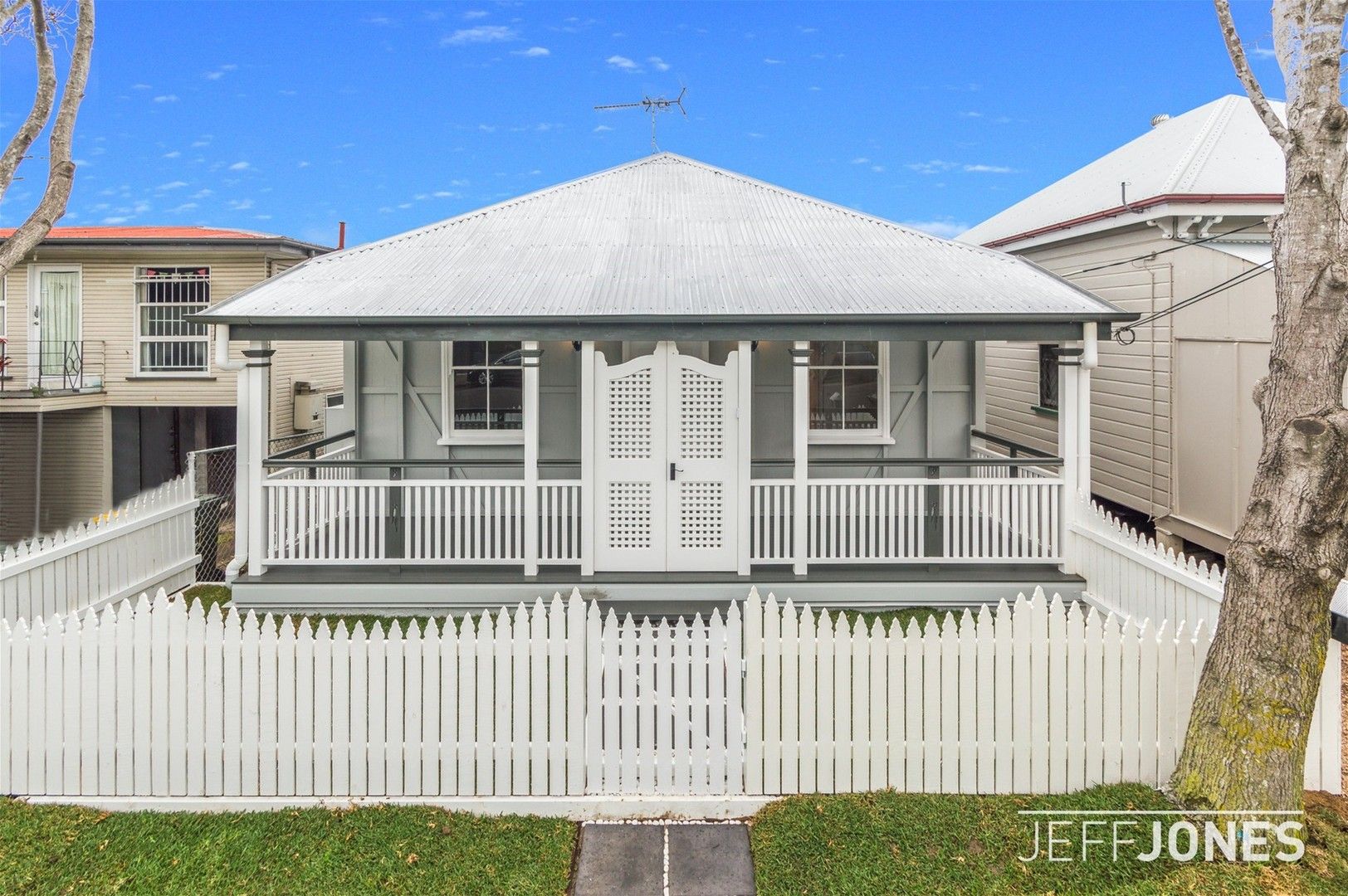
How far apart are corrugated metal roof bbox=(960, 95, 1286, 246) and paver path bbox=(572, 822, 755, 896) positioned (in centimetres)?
991

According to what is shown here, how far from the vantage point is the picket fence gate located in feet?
16.4

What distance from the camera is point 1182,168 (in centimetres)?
1152

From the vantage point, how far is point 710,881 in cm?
433

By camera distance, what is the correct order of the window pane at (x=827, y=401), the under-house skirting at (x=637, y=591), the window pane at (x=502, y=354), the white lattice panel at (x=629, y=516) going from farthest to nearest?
the window pane at (x=827, y=401) < the window pane at (x=502, y=354) < the white lattice panel at (x=629, y=516) < the under-house skirting at (x=637, y=591)

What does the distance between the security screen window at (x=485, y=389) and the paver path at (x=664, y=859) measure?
6.74m

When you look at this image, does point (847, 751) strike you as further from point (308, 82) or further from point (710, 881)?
point (308, 82)

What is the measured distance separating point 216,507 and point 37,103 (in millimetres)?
5644

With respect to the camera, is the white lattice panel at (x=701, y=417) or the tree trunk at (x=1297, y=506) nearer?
the tree trunk at (x=1297, y=506)

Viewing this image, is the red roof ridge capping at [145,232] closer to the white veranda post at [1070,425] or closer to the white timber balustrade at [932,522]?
the white timber balustrade at [932,522]

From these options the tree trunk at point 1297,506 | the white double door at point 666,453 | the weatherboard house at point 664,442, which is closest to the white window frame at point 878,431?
the weatherboard house at point 664,442

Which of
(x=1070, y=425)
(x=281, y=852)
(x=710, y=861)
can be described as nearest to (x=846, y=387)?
(x=1070, y=425)

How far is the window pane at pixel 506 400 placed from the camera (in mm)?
10820

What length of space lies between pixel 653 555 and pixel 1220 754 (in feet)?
16.6

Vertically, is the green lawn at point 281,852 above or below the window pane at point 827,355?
below
